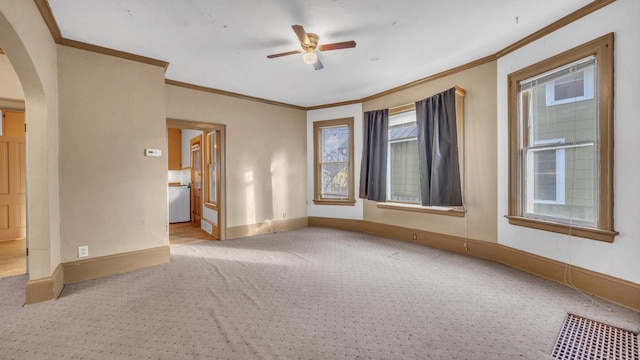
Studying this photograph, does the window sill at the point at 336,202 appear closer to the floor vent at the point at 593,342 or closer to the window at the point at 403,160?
the window at the point at 403,160

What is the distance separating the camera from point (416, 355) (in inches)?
69.1

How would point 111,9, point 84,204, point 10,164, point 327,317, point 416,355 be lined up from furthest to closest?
1. point 10,164
2. point 84,204
3. point 111,9
4. point 327,317
5. point 416,355

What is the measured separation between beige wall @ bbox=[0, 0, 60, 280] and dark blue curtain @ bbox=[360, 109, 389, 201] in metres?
4.32

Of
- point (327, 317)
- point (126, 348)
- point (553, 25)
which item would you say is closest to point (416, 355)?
point (327, 317)

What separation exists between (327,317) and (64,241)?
9.75ft

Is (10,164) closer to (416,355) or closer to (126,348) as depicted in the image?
(126,348)

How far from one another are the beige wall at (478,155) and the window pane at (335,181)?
2.03 m

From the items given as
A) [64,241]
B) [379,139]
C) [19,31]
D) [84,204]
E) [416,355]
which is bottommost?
[416,355]

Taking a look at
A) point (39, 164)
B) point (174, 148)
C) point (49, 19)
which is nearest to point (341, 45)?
point (49, 19)

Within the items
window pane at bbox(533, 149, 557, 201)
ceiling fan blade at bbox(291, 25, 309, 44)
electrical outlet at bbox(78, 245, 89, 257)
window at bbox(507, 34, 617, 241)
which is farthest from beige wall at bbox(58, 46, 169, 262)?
window pane at bbox(533, 149, 557, 201)

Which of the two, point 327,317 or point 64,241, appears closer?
point 327,317

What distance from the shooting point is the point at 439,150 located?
3986mm

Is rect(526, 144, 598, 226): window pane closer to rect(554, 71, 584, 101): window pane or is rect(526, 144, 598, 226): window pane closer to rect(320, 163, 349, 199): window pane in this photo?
rect(554, 71, 584, 101): window pane

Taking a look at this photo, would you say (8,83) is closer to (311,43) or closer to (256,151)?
(256,151)
